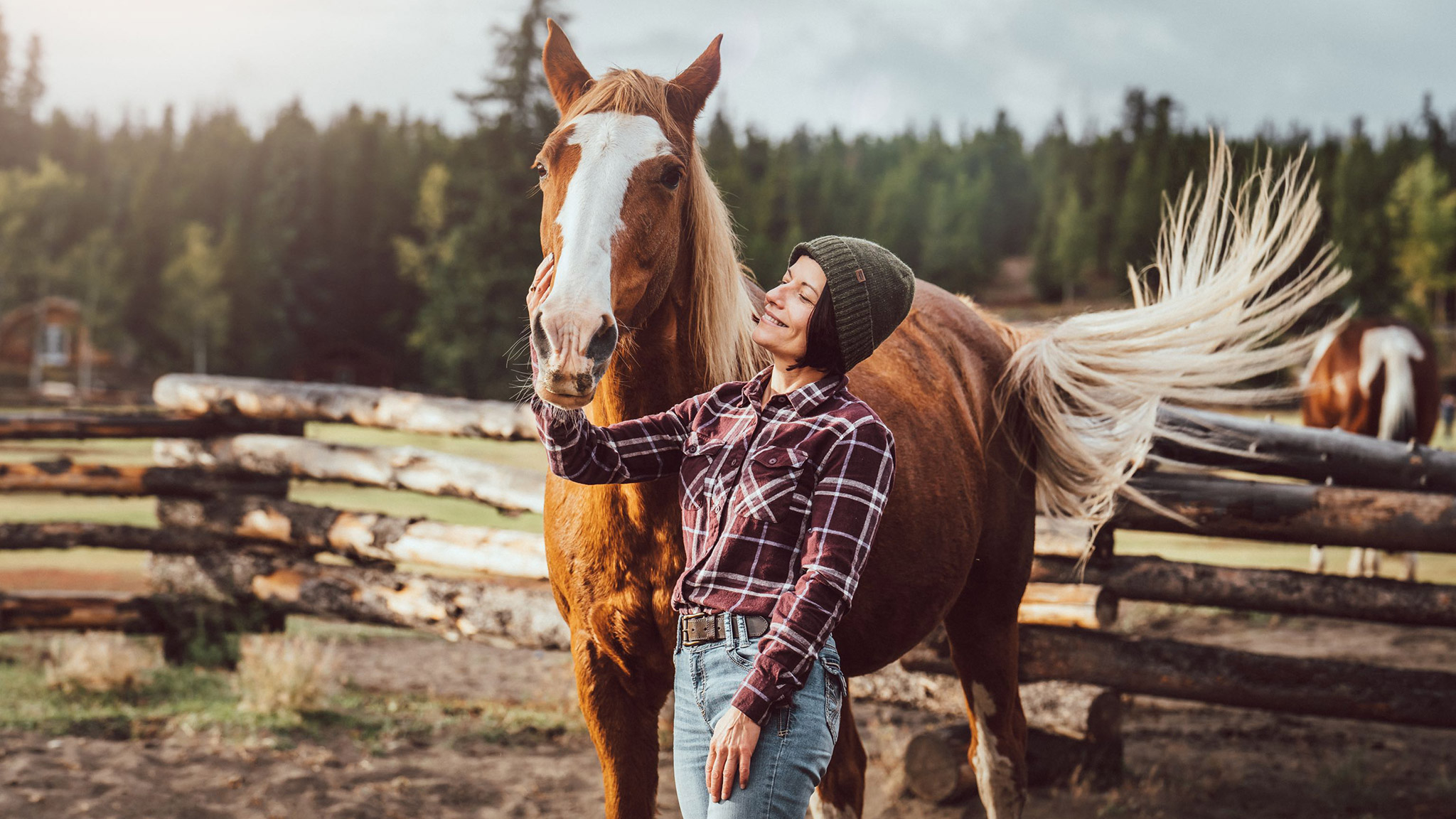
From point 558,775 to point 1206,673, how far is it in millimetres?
2760

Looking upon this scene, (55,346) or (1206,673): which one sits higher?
(55,346)

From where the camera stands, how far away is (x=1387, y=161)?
66.0m

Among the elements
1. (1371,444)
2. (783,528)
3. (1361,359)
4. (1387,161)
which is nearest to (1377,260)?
(1387,161)

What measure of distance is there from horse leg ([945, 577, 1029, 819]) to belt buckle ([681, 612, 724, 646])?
1.63 meters

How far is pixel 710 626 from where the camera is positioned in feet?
5.32

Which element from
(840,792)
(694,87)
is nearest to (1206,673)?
(840,792)

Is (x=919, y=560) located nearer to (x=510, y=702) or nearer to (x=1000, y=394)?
(x=1000, y=394)

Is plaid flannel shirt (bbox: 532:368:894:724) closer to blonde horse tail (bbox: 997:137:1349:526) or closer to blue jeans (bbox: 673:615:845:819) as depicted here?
blue jeans (bbox: 673:615:845:819)

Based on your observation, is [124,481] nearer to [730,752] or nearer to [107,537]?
[107,537]

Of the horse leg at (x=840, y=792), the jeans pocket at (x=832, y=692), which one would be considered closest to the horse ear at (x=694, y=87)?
the jeans pocket at (x=832, y=692)

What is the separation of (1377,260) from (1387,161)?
11483 mm

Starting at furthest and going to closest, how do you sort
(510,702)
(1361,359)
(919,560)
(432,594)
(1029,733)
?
(1361,359) < (510,702) < (432,594) < (1029,733) < (919,560)

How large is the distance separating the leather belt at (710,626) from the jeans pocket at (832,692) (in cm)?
12

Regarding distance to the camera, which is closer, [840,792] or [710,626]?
[710,626]
